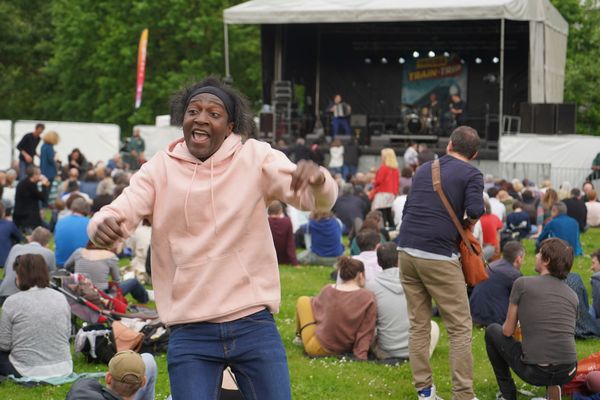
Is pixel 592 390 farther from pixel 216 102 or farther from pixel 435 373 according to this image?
pixel 216 102

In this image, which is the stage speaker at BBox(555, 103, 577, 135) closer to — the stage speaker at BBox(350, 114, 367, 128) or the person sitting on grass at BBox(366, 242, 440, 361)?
the stage speaker at BBox(350, 114, 367, 128)

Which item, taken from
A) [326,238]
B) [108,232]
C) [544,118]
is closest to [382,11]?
[544,118]

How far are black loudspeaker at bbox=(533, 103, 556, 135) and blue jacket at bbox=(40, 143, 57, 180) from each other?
10910 mm

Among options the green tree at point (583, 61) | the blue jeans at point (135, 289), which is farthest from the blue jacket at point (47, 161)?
the green tree at point (583, 61)

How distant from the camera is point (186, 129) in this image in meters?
3.82

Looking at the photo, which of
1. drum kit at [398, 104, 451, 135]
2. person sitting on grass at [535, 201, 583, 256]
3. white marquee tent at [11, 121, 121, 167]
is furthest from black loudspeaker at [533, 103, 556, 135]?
person sitting on grass at [535, 201, 583, 256]

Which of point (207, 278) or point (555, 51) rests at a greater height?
point (555, 51)

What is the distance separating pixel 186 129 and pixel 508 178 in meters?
19.9

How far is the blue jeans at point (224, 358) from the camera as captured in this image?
3.73 m

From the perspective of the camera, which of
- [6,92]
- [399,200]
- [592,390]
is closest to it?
[592,390]

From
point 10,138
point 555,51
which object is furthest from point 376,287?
point 555,51

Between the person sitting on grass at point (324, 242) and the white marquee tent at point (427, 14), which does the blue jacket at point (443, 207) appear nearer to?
the person sitting on grass at point (324, 242)

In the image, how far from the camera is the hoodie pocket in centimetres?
374

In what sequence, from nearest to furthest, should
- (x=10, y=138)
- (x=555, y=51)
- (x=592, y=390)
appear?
(x=592, y=390) < (x=10, y=138) < (x=555, y=51)
